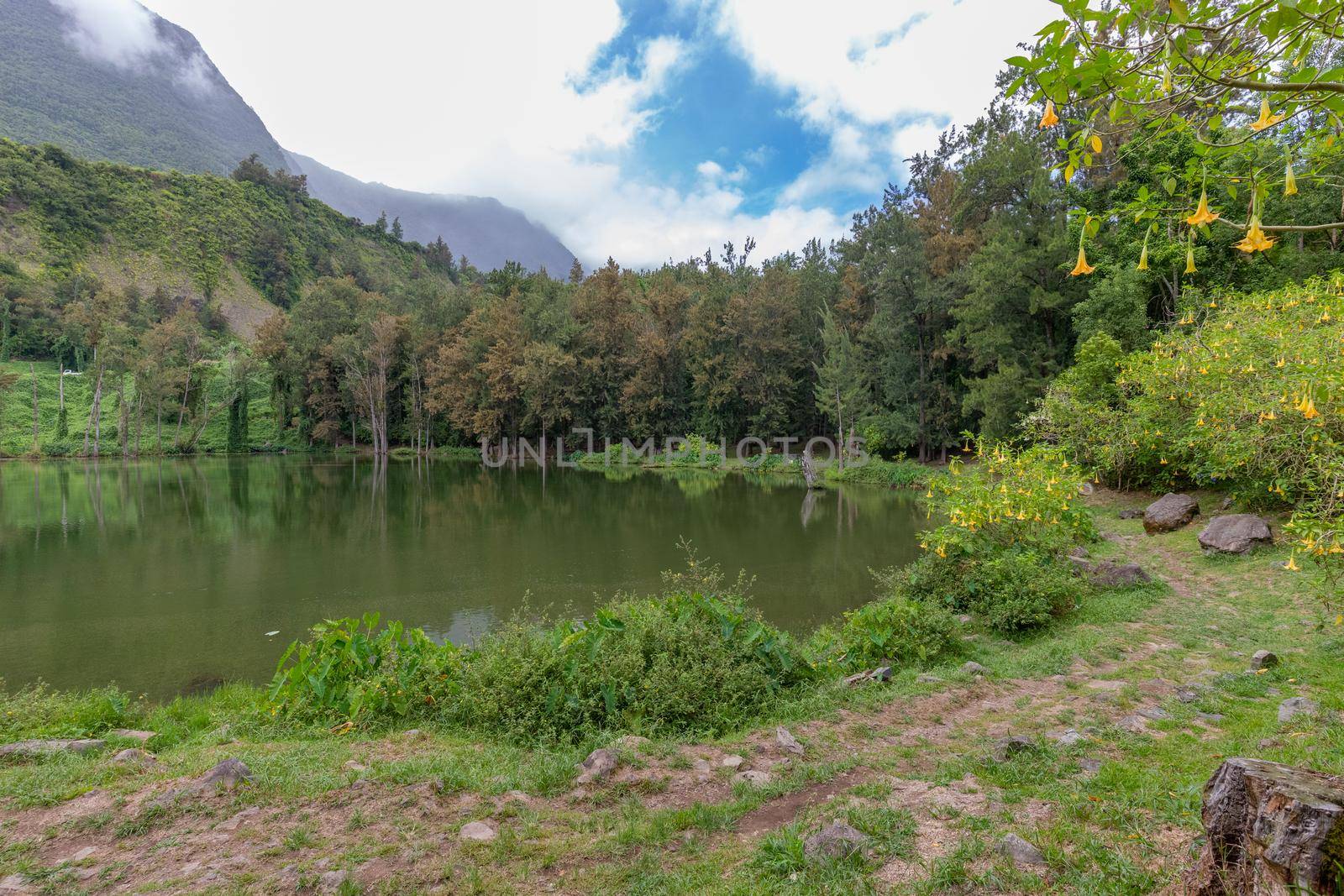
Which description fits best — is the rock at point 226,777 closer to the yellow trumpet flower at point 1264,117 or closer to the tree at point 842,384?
the yellow trumpet flower at point 1264,117

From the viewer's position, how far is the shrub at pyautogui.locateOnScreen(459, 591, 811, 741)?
168 inches

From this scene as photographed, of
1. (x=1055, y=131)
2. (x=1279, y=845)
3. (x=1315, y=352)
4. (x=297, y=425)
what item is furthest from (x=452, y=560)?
(x=297, y=425)

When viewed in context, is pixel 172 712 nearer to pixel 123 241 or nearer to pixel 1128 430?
pixel 1128 430

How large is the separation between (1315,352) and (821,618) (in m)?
6.21

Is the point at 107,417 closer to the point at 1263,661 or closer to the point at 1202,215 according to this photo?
the point at 1202,215

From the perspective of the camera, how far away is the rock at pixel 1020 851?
2197 mm

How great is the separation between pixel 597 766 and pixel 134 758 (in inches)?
114

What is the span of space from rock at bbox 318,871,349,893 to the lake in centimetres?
503

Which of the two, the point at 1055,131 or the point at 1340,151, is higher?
the point at 1055,131

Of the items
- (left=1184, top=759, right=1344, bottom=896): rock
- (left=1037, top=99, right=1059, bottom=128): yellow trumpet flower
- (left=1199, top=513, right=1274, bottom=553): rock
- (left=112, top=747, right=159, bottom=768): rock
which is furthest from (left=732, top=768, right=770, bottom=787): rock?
(left=1199, top=513, right=1274, bottom=553): rock

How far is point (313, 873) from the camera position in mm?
2436

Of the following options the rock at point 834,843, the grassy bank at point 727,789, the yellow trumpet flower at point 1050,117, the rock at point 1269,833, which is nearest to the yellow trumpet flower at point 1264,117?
the yellow trumpet flower at point 1050,117

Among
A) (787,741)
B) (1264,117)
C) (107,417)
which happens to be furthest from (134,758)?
(107,417)

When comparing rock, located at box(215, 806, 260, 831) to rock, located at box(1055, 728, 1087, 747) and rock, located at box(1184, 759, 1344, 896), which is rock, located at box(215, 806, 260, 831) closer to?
rock, located at box(1184, 759, 1344, 896)
